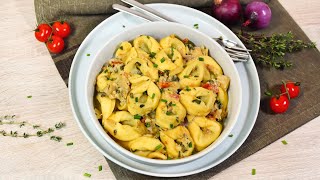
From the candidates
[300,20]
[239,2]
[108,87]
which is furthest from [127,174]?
[300,20]

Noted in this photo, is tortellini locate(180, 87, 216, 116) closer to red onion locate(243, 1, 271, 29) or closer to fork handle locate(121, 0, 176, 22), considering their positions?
fork handle locate(121, 0, 176, 22)

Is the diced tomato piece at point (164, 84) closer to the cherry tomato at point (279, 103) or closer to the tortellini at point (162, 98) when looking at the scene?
the tortellini at point (162, 98)

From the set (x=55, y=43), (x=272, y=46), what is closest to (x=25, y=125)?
(x=55, y=43)

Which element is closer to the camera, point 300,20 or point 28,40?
point 28,40

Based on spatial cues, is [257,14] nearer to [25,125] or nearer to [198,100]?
[198,100]

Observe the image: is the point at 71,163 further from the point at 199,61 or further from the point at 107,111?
the point at 199,61

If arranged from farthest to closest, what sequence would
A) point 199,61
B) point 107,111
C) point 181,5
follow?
point 181,5
point 199,61
point 107,111

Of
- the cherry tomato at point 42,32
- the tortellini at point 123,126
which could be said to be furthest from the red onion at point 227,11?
the cherry tomato at point 42,32

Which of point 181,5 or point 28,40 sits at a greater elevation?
point 181,5
